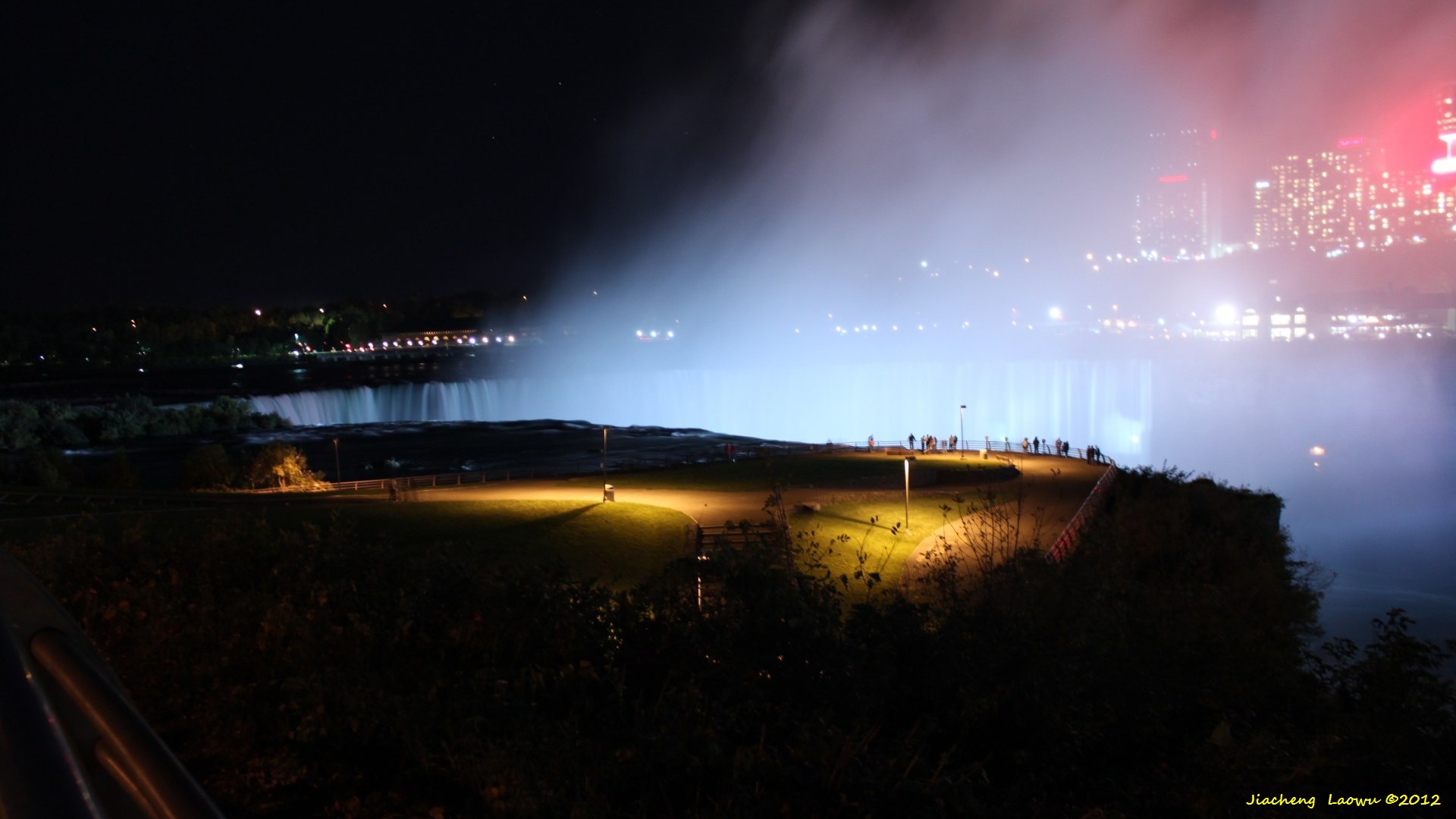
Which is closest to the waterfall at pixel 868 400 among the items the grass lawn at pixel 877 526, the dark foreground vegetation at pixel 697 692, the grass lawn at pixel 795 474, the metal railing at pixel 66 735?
the grass lawn at pixel 795 474

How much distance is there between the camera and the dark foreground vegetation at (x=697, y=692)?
231 inches

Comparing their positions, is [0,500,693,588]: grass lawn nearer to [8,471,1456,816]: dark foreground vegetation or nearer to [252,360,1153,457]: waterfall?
[8,471,1456,816]: dark foreground vegetation

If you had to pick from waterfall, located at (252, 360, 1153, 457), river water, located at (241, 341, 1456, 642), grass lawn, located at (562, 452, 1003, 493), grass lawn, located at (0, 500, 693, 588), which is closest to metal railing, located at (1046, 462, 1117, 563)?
grass lawn, located at (562, 452, 1003, 493)

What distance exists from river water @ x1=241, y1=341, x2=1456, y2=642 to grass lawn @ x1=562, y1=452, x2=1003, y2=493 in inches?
1317

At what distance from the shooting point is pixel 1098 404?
91.8 metres

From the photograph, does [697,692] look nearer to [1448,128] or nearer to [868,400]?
[868,400]

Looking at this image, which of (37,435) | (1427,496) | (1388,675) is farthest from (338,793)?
(1427,496)

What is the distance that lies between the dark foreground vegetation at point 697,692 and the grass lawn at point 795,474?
20915 mm

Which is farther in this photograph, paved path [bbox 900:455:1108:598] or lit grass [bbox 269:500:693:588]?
lit grass [bbox 269:500:693:588]

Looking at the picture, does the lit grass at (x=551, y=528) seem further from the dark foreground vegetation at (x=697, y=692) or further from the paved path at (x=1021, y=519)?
the dark foreground vegetation at (x=697, y=692)

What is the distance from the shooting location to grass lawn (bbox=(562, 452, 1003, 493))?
106 ft

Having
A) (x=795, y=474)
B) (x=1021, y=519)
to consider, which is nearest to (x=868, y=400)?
(x=795, y=474)

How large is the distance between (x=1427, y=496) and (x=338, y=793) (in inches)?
2667

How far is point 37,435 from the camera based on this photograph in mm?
52531
